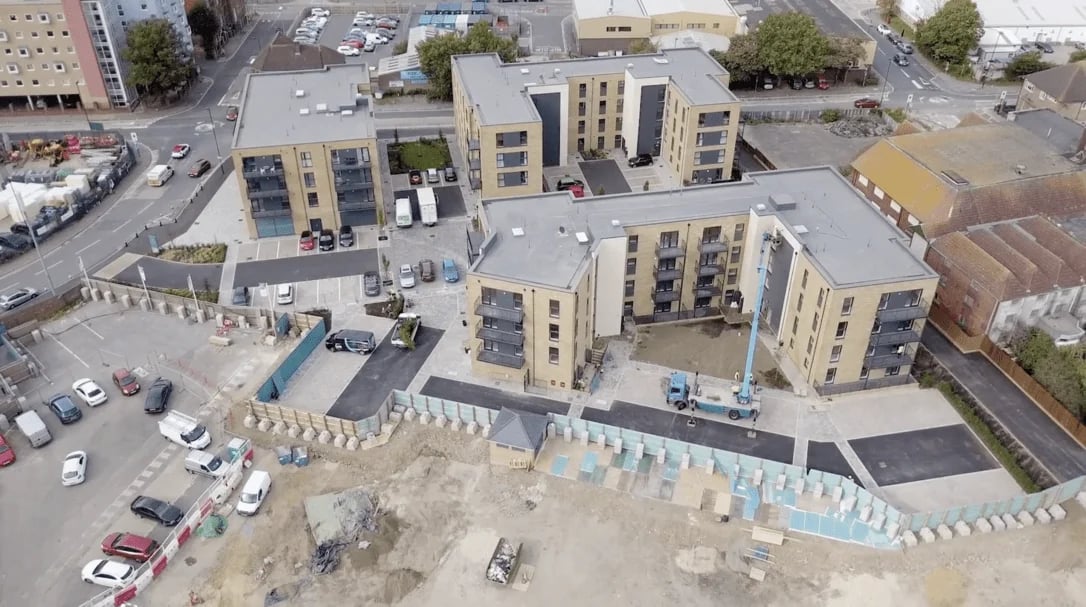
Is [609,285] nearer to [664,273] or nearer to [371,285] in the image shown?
[664,273]

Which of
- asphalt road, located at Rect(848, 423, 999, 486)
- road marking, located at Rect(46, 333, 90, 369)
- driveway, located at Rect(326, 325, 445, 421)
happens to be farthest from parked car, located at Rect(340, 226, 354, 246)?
asphalt road, located at Rect(848, 423, 999, 486)

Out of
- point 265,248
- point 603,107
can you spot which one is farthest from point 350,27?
point 265,248

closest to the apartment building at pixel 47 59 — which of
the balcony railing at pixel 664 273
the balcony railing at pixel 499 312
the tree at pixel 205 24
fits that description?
the tree at pixel 205 24

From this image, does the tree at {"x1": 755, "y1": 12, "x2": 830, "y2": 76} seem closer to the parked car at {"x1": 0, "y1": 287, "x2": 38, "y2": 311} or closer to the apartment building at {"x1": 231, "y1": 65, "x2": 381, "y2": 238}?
the apartment building at {"x1": 231, "y1": 65, "x2": 381, "y2": 238}

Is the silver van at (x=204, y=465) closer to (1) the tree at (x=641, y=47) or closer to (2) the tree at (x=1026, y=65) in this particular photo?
(1) the tree at (x=641, y=47)

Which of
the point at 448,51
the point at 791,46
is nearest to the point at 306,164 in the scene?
the point at 448,51
